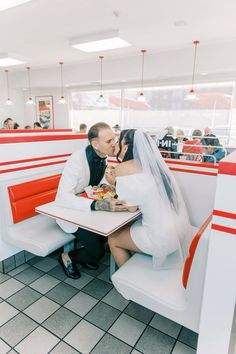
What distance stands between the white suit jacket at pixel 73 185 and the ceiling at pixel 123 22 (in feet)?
8.95

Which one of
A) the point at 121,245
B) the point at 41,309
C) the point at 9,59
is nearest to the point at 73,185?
Answer: the point at 121,245

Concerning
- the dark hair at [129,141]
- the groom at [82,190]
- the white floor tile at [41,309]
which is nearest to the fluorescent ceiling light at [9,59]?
the groom at [82,190]

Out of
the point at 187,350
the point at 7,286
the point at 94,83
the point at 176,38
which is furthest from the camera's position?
the point at 94,83

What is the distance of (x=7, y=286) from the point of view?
2174 mm

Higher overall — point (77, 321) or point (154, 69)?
point (154, 69)

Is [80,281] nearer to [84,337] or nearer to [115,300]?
[115,300]

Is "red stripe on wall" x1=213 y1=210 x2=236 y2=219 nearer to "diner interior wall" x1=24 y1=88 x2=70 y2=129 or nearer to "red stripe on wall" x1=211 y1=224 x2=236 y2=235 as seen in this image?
"red stripe on wall" x1=211 y1=224 x2=236 y2=235

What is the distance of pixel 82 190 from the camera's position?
239 cm

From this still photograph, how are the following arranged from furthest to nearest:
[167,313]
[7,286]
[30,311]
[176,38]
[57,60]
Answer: [57,60], [176,38], [7,286], [30,311], [167,313]

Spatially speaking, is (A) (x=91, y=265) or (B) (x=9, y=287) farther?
(A) (x=91, y=265)

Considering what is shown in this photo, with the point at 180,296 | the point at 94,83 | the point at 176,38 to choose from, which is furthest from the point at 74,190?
the point at 94,83

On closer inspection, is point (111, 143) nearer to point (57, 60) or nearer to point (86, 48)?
point (86, 48)

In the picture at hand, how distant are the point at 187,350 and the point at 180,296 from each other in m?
0.44

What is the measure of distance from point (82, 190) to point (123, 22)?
3450 mm
